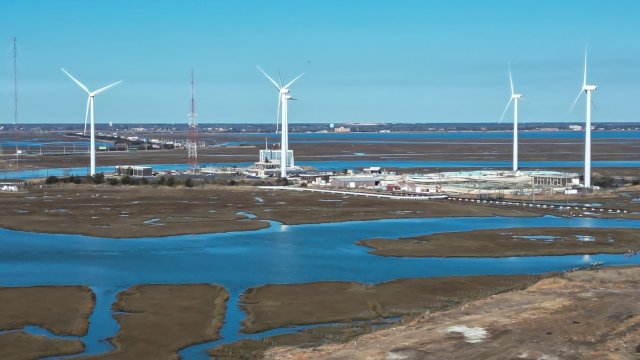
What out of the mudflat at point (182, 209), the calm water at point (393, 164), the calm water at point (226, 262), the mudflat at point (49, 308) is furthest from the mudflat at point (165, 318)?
the calm water at point (393, 164)

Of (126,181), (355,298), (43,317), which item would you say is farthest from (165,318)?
(126,181)

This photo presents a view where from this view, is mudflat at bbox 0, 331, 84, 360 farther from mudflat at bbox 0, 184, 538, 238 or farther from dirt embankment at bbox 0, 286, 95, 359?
mudflat at bbox 0, 184, 538, 238

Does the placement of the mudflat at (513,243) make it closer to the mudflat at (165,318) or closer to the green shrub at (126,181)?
the mudflat at (165,318)

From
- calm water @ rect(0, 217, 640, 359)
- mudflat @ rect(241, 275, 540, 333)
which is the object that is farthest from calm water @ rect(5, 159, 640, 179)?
mudflat @ rect(241, 275, 540, 333)

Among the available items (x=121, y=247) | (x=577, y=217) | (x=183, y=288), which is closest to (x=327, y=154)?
(x=577, y=217)

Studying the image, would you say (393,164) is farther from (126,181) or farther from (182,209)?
(182,209)
